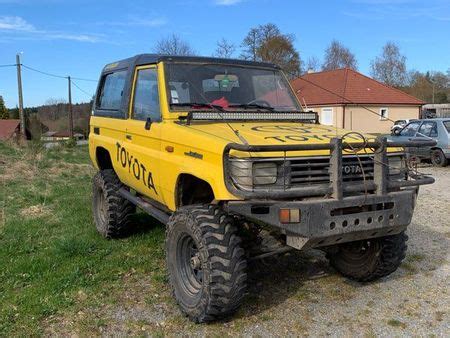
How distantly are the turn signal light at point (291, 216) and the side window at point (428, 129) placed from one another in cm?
1368

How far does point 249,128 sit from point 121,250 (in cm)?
263

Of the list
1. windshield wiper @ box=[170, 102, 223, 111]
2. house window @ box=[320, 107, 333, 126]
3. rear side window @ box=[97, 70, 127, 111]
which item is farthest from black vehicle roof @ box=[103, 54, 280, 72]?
house window @ box=[320, 107, 333, 126]

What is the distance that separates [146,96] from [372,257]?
2.85 metres

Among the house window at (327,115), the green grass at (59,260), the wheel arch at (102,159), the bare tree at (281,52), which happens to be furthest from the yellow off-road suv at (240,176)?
the bare tree at (281,52)

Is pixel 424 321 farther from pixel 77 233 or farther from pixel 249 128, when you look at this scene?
pixel 77 233

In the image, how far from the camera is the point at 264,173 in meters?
3.71

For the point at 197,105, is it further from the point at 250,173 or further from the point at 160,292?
the point at 160,292

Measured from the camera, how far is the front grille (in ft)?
12.4

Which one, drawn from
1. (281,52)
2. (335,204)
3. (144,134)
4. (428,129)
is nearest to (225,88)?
(144,134)

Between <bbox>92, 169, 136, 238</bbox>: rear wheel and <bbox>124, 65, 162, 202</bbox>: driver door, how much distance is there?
753 millimetres

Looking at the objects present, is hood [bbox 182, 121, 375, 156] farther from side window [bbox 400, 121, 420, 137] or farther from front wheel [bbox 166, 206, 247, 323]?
side window [bbox 400, 121, 420, 137]

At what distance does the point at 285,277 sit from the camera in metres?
5.16

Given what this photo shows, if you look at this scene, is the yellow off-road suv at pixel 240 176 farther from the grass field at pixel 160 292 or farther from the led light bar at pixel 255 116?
the grass field at pixel 160 292

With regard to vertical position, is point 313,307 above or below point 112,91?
below
